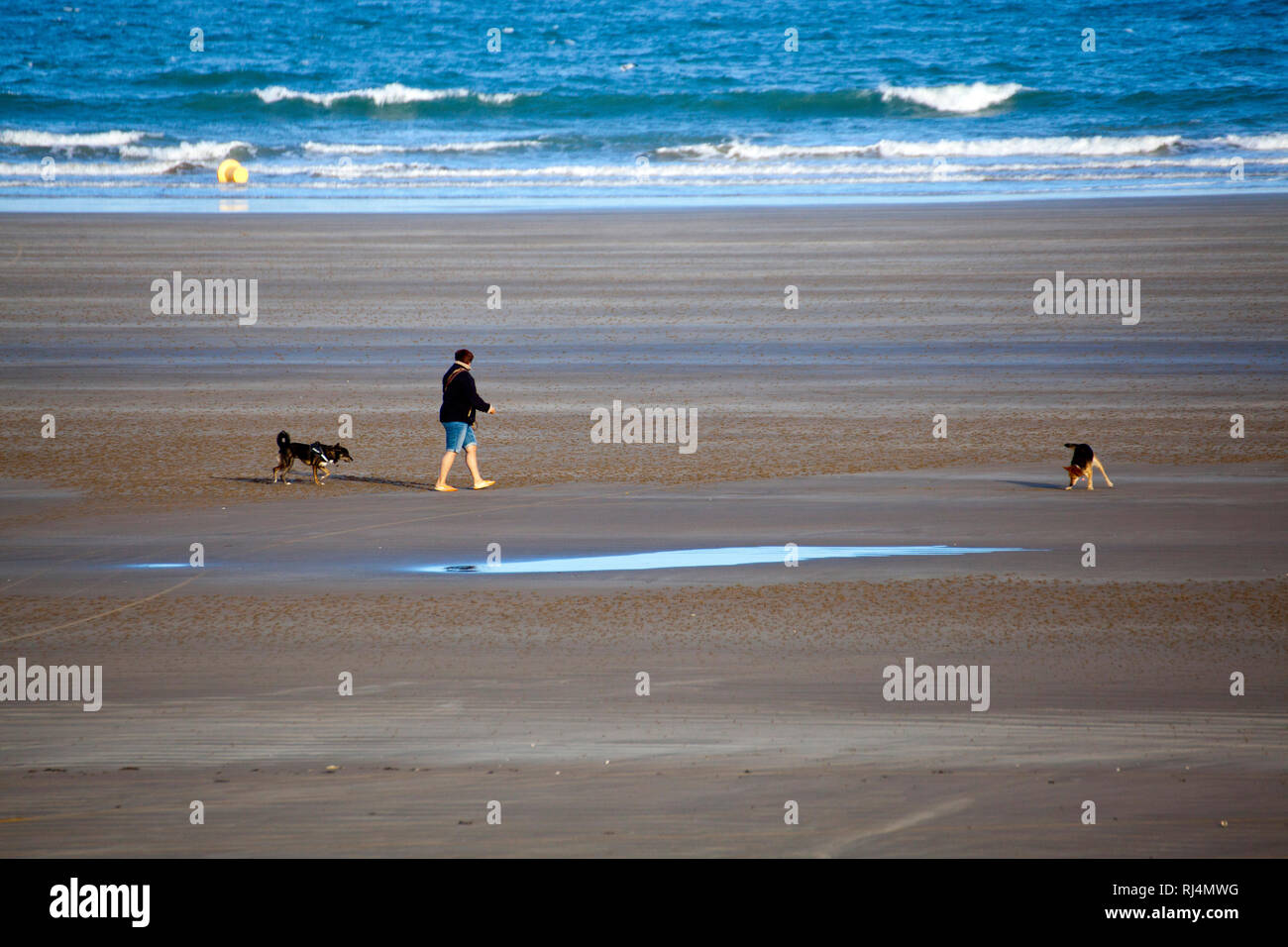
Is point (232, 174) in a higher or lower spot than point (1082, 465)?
higher

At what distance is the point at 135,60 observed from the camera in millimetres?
75688

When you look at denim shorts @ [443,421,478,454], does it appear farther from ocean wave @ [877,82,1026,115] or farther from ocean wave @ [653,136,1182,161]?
ocean wave @ [877,82,1026,115]

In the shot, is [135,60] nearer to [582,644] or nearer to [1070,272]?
[1070,272]

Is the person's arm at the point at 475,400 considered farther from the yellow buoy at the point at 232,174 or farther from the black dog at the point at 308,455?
the yellow buoy at the point at 232,174

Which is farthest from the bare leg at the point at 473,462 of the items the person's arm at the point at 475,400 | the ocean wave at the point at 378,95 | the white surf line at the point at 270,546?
the ocean wave at the point at 378,95

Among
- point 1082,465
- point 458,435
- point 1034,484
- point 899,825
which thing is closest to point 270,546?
point 458,435

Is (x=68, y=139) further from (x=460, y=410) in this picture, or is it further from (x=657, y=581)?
(x=657, y=581)

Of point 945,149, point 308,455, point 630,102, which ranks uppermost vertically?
point 630,102

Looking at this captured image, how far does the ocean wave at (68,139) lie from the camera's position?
58438 millimetres

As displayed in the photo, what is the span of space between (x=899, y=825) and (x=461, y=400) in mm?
7192

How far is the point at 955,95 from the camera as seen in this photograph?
6200 centimetres

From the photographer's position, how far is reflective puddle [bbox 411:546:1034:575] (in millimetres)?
10398
